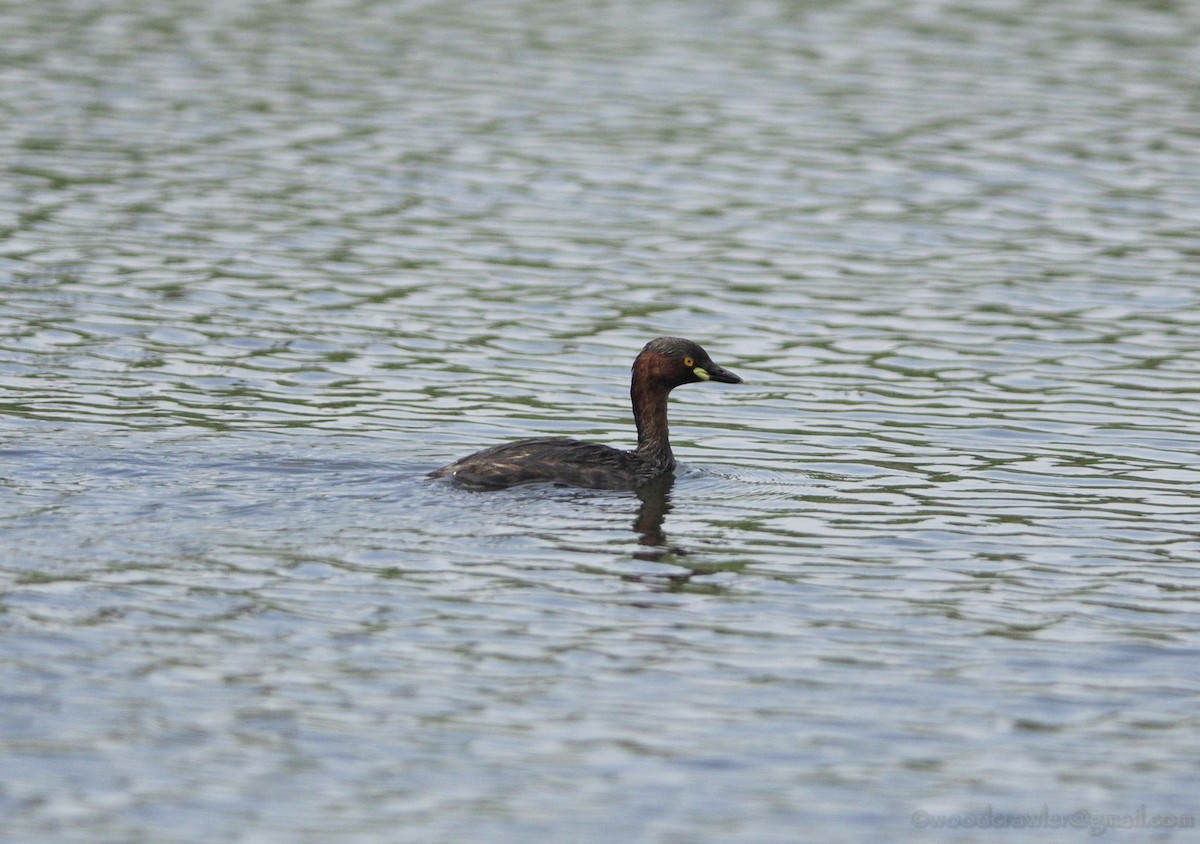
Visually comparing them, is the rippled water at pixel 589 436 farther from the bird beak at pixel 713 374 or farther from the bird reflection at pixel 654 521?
the bird beak at pixel 713 374

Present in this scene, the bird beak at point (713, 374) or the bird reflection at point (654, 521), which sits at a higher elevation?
the bird beak at point (713, 374)

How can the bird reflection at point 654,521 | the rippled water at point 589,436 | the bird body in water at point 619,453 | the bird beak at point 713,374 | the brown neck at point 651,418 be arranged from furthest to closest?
the bird beak at point 713,374 < the brown neck at point 651,418 < the bird body in water at point 619,453 < the bird reflection at point 654,521 < the rippled water at point 589,436

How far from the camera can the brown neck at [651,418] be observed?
1441cm

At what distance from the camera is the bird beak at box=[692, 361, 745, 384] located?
14.8 m

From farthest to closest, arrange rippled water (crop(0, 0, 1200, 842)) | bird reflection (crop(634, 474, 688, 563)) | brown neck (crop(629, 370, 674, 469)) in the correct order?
1. brown neck (crop(629, 370, 674, 469))
2. bird reflection (crop(634, 474, 688, 563))
3. rippled water (crop(0, 0, 1200, 842))

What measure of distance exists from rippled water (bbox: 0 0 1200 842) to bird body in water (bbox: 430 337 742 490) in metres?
0.22

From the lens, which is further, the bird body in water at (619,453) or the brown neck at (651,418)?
the brown neck at (651,418)

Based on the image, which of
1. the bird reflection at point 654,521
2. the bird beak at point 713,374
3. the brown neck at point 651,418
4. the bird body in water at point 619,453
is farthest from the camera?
the bird beak at point 713,374

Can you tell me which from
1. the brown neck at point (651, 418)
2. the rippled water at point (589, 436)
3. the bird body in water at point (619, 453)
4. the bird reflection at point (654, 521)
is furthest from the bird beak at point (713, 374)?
the bird reflection at point (654, 521)

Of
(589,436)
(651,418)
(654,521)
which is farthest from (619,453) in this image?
(589,436)

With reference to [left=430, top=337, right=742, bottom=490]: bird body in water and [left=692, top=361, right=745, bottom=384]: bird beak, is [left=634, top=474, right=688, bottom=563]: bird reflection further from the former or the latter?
[left=692, top=361, right=745, bottom=384]: bird beak

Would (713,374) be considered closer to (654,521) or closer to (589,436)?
(589,436)

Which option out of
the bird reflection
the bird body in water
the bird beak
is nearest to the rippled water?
the bird reflection

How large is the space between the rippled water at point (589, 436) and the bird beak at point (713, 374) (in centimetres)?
64
